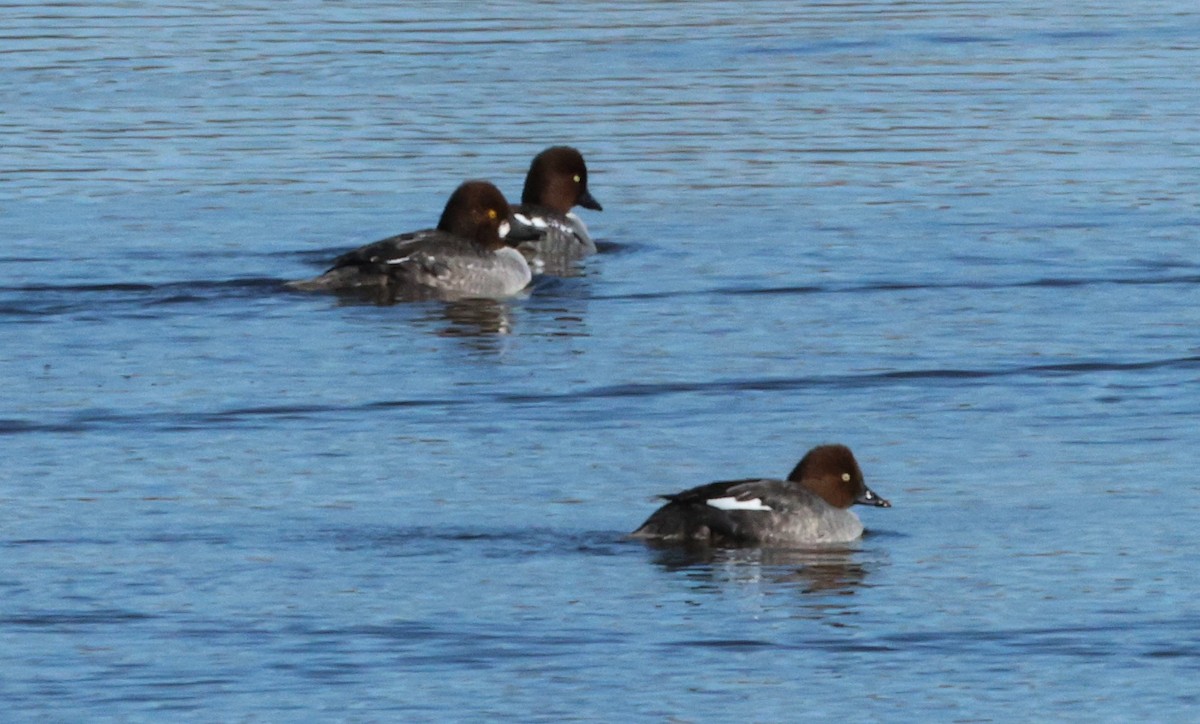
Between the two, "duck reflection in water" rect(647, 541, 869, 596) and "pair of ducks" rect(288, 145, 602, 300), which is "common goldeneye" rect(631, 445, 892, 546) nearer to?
"duck reflection in water" rect(647, 541, 869, 596)

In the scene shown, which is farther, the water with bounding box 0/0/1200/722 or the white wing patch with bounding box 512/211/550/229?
the white wing patch with bounding box 512/211/550/229

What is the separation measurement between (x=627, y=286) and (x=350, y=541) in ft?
25.9

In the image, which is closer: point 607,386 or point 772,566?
point 772,566

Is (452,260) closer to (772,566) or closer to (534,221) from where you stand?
(534,221)

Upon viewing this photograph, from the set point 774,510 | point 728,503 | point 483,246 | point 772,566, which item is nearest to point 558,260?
point 483,246

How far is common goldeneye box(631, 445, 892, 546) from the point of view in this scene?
12766 millimetres

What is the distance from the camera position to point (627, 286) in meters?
20.5

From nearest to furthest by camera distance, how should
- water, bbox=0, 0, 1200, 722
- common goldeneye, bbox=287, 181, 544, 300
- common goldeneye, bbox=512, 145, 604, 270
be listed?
1. water, bbox=0, 0, 1200, 722
2. common goldeneye, bbox=287, 181, 544, 300
3. common goldeneye, bbox=512, 145, 604, 270

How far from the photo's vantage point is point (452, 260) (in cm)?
2084

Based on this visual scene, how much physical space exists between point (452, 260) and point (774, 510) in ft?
27.1

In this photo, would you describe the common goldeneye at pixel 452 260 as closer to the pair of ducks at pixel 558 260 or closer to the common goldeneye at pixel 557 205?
the pair of ducks at pixel 558 260

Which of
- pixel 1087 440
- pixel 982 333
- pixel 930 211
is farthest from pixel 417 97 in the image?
pixel 1087 440

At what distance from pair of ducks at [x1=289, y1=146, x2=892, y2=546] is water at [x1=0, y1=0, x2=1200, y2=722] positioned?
0.18 m

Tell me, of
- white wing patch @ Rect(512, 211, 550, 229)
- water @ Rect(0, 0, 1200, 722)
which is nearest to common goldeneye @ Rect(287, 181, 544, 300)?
white wing patch @ Rect(512, 211, 550, 229)
